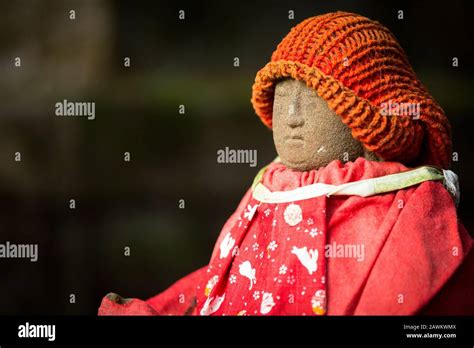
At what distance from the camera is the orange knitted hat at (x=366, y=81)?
2.25m

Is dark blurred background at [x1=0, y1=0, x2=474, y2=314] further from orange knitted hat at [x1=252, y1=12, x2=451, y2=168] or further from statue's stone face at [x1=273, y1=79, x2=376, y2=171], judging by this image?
statue's stone face at [x1=273, y1=79, x2=376, y2=171]

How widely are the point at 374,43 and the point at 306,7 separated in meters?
1.06

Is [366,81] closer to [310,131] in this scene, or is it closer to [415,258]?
[310,131]

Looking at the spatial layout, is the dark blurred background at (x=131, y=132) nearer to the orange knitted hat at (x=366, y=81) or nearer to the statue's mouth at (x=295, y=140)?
the orange knitted hat at (x=366, y=81)

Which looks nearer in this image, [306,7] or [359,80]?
[359,80]

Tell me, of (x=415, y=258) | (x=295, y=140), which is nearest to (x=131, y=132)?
(x=295, y=140)

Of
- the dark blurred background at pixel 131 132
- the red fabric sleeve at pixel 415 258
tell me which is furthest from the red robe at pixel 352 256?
the dark blurred background at pixel 131 132

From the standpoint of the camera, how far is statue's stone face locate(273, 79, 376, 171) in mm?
2299

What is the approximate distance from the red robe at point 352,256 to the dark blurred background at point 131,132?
1.37m

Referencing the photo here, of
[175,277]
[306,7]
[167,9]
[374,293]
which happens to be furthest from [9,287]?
[374,293]

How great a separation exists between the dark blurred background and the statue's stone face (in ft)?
4.18

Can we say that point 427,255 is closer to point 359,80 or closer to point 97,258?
point 359,80

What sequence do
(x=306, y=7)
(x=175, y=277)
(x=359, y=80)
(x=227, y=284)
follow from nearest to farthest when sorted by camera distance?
(x=359, y=80), (x=227, y=284), (x=306, y=7), (x=175, y=277)

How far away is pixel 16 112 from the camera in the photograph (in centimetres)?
372
